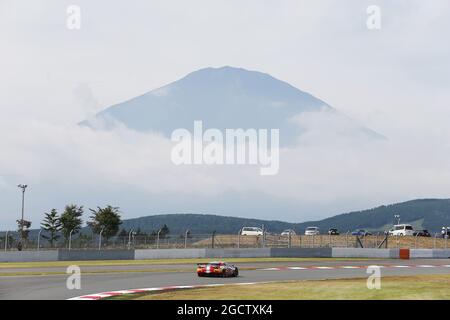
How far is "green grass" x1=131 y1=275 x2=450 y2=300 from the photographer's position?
20047 millimetres

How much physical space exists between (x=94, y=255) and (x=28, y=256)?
14.6 ft

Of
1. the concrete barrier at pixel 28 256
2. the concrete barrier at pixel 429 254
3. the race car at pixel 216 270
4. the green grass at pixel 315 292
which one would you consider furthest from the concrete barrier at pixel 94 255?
the green grass at pixel 315 292

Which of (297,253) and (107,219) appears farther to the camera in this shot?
(107,219)

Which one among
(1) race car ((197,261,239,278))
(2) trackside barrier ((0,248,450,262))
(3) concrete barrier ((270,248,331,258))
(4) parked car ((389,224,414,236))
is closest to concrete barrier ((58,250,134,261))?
(2) trackside barrier ((0,248,450,262))

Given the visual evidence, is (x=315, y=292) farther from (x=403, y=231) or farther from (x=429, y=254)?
(x=403, y=231)

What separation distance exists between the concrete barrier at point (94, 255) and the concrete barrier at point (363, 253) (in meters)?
15.8

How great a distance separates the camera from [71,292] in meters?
22.0

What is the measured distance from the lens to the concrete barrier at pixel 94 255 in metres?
46.5

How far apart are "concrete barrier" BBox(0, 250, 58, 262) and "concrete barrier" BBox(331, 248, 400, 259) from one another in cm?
2100

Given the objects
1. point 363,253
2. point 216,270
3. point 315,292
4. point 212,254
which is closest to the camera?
point 315,292

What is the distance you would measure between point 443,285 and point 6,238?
30204 mm

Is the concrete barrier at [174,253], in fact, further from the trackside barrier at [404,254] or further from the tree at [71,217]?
the tree at [71,217]

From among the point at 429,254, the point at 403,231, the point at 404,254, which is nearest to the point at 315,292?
the point at 404,254

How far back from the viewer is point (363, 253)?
54281 millimetres
